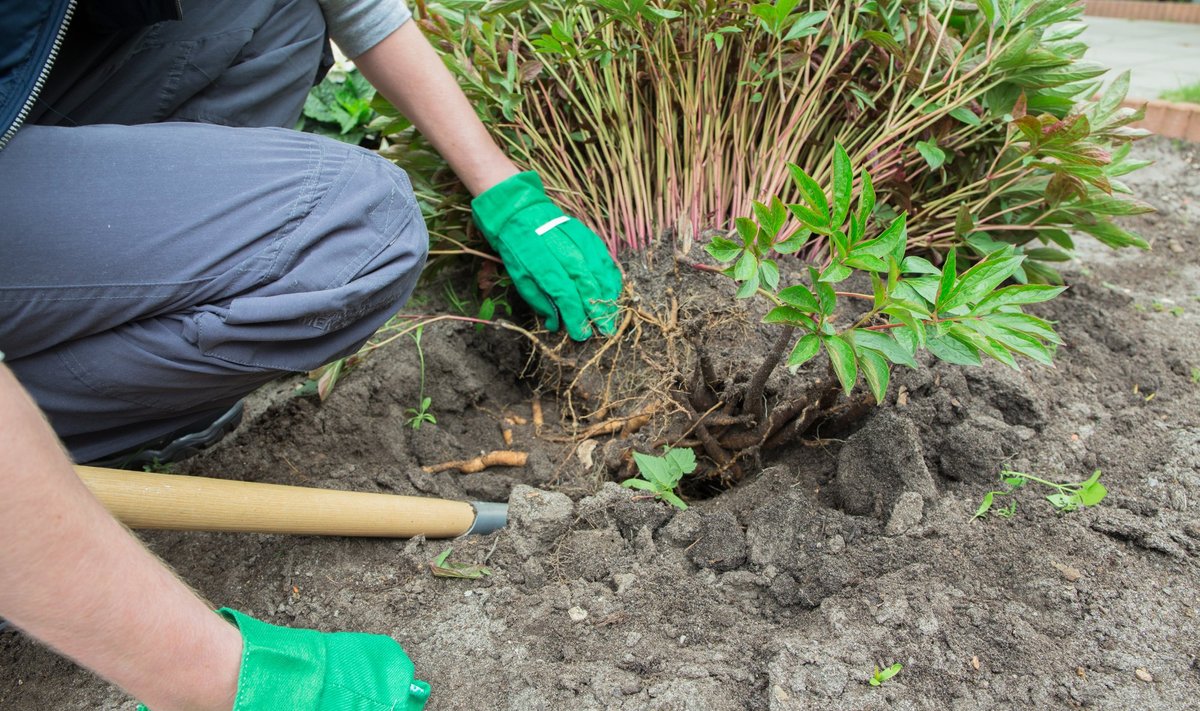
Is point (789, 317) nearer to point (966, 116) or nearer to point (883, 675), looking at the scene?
point (883, 675)

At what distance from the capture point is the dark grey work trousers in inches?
45.4

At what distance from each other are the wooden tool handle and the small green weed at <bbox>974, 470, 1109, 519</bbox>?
0.84 meters

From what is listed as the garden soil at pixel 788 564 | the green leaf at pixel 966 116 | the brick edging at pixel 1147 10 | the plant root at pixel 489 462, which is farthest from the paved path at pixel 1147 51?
the plant root at pixel 489 462

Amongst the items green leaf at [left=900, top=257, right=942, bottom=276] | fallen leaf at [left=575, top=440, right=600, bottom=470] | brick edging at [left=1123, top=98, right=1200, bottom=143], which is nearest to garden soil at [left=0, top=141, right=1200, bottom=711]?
fallen leaf at [left=575, top=440, right=600, bottom=470]

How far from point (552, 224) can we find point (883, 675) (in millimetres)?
1121

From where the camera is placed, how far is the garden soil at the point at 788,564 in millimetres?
1109

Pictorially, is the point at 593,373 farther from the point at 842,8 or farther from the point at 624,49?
the point at 842,8

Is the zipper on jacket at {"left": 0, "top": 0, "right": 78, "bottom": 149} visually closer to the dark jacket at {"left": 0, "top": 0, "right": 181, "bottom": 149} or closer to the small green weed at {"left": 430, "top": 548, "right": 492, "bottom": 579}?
the dark jacket at {"left": 0, "top": 0, "right": 181, "bottom": 149}

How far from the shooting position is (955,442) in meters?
1.45

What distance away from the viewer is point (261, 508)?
47.9 inches

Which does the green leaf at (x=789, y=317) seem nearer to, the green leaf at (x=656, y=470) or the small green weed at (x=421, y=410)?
the green leaf at (x=656, y=470)

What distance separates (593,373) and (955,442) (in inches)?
28.2

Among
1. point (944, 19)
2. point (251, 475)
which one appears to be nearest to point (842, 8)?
point (944, 19)

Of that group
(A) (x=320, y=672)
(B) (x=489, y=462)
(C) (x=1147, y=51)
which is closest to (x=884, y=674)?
(A) (x=320, y=672)
